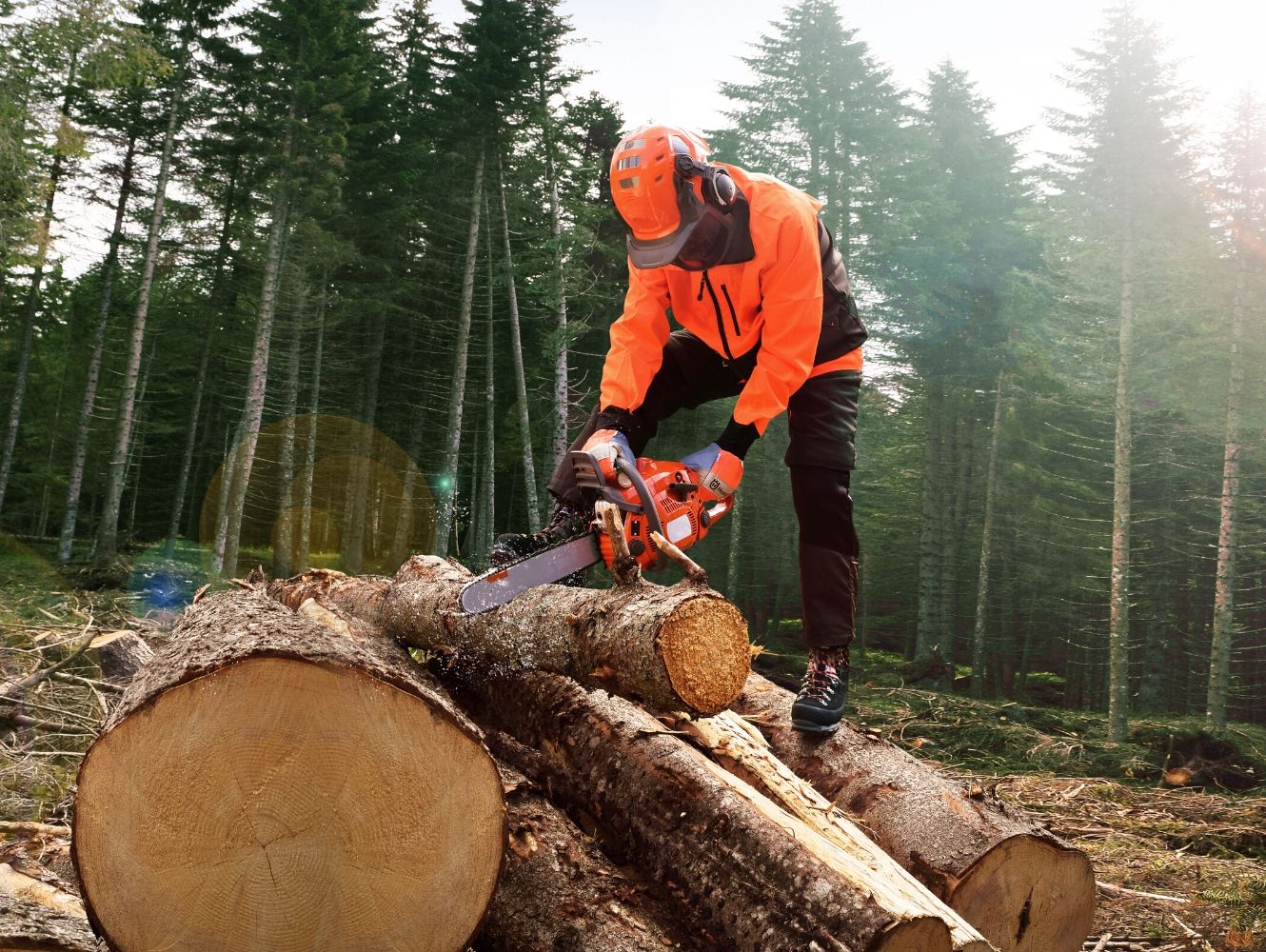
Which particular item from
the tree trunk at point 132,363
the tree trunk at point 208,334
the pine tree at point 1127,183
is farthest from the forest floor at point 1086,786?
the tree trunk at point 208,334

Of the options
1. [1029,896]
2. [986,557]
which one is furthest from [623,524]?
[986,557]

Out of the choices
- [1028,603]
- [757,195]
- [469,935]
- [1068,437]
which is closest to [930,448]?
[1068,437]

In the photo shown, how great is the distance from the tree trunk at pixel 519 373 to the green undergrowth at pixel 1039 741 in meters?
6.49

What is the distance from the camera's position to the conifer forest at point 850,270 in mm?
13477

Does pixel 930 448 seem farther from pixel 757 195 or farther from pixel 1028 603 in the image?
pixel 757 195

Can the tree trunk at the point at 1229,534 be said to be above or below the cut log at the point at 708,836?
above

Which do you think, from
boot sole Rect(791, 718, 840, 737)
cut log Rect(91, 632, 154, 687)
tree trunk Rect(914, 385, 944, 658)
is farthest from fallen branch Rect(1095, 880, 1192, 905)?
tree trunk Rect(914, 385, 944, 658)

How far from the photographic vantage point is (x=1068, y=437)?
1916 centimetres

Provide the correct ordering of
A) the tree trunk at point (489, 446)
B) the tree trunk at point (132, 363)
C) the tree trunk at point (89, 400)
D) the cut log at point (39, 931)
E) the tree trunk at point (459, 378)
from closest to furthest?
the cut log at point (39, 931) < the tree trunk at point (132, 363) < the tree trunk at point (459, 378) < the tree trunk at point (89, 400) < the tree trunk at point (489, 446)

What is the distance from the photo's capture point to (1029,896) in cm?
281

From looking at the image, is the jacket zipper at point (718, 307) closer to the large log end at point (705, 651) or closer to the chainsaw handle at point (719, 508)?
the chainsaw handle at point (719, 508)

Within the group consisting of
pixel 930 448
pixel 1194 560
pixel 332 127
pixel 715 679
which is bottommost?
pixel 715 679

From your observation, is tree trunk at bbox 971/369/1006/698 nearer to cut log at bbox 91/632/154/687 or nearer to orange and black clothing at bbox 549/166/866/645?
cut log at bbox 91/632/154/687

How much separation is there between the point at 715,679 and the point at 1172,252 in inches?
558
